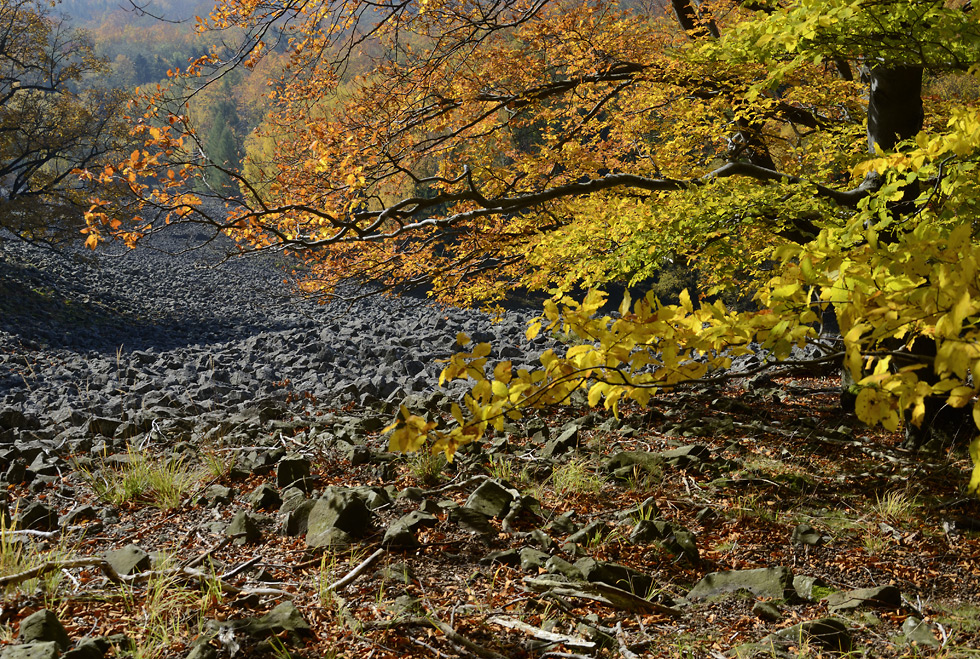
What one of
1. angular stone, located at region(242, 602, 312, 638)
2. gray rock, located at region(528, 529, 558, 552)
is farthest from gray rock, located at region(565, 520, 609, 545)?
angular stone, located at region(242, 602, 312, 638)

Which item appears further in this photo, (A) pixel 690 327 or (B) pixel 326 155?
(B) pixel 326 155

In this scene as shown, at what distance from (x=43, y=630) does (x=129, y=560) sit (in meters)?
0.73

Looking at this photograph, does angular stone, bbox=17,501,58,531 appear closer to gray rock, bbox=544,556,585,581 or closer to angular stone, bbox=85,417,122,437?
angular stone, bbox=85,417,122,437

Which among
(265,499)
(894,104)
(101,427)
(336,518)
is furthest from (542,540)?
(101,427)

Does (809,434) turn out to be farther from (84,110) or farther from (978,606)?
(84,110)

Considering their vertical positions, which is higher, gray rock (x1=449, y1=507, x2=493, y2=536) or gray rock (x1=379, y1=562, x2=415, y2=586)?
gray rock (x1=379, y1=562, x2=415, y2=586)

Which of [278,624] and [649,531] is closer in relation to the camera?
[278,624]

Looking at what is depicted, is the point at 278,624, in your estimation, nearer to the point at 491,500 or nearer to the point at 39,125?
the point at 491,500

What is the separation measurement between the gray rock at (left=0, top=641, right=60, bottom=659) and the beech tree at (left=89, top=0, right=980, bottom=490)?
4.68 ft

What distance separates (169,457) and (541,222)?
430 centimetres

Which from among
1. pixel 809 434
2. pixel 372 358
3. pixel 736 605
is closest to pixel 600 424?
pixel 809 434

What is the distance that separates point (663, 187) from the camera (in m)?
5.23

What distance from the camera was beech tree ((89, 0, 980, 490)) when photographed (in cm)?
172

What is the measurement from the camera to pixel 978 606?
114 inches
